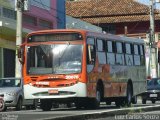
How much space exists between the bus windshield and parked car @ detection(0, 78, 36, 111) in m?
3.68

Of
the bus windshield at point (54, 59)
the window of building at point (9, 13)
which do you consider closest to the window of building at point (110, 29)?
the window of building at point (9, 13)

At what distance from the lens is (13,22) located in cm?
3988

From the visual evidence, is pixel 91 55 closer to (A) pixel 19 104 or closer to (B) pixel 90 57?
(B) pixel 90 57

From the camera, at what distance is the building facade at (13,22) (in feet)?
129

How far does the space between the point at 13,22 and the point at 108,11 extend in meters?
41.0

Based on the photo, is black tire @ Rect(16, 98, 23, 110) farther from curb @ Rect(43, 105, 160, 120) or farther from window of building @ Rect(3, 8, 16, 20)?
window of building @ Rect(3, 8, 16, 20)

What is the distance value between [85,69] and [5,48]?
662 inches

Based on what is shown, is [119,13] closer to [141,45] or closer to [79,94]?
[141,45]

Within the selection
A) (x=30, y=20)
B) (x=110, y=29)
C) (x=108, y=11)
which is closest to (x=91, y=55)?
(x=30, y=20)

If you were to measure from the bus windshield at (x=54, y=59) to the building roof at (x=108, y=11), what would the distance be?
5175cm

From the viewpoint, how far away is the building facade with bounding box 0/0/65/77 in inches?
1547

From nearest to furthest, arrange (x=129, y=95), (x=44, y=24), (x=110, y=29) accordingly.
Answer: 1. (x=129, y=95)
2. (x=44, y=24)
3. (x=110, y=29)

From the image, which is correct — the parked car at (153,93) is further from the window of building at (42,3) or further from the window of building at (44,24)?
the window of building at (44,24)

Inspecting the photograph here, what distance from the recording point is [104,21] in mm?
78562
